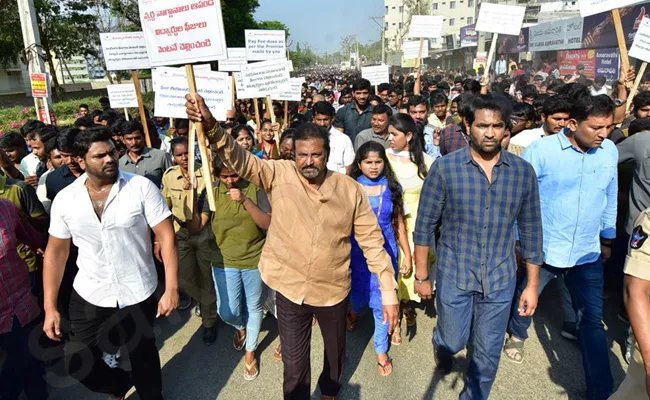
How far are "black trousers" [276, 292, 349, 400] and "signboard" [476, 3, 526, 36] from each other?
5570 mm

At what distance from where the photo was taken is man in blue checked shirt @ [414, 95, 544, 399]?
2.36 metres

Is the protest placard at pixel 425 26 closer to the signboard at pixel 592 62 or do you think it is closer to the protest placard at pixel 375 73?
the protest placard at pixel 375 73

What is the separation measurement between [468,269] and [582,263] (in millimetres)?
896

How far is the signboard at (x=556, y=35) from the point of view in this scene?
16.7 m

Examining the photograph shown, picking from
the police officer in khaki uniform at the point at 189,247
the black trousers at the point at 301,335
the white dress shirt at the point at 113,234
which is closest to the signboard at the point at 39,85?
the police officer in khaki uniform at the point at 189,247

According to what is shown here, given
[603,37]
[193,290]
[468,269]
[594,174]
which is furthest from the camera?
[603,37]

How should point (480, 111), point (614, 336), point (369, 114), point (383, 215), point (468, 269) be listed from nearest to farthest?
1. point (480, 111)
2. point (468, 269)
3. point (383, 215)
4. point (614, 336)
5. point (369, 114)

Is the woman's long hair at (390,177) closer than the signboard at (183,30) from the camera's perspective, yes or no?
No

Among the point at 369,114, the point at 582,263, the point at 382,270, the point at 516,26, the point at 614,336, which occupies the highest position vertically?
the point at 516,26

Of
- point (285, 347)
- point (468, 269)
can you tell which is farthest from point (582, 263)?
point (285, 347)

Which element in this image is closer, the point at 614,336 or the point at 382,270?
the point at 382,270

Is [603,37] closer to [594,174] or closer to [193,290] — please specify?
[594,174]

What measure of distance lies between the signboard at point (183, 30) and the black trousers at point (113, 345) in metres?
1.58

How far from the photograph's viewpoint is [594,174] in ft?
8.89
